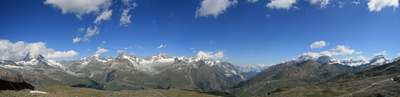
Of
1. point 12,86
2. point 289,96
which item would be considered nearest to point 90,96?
point 12,86

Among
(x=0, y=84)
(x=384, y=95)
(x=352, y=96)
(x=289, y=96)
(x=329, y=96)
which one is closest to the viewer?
(x=0, y=84)

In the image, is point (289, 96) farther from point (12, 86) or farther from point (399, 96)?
point (12, 86)

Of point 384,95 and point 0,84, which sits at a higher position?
point 0,84

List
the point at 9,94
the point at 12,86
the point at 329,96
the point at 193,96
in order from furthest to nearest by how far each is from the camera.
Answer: the point at 193,96
the point at 329,96
the point at 12,86
the point at 9,94

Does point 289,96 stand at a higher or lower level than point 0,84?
lower

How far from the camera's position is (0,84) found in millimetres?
43812

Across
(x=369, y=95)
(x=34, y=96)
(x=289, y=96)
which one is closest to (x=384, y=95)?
(x=369, y=95)

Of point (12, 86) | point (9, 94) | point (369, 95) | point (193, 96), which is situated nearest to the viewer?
point (9, 94)

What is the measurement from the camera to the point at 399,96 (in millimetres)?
55938

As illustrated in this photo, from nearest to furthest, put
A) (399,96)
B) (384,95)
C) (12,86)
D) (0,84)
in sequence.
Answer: (0,84)
(12,86)
(399,96)
(384,95)

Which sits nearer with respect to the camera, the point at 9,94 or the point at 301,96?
the point at 9,94

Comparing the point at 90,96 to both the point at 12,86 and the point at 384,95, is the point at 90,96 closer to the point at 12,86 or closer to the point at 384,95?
the point at 12,86

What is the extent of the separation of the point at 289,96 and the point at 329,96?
633 inches

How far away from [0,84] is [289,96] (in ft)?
337
